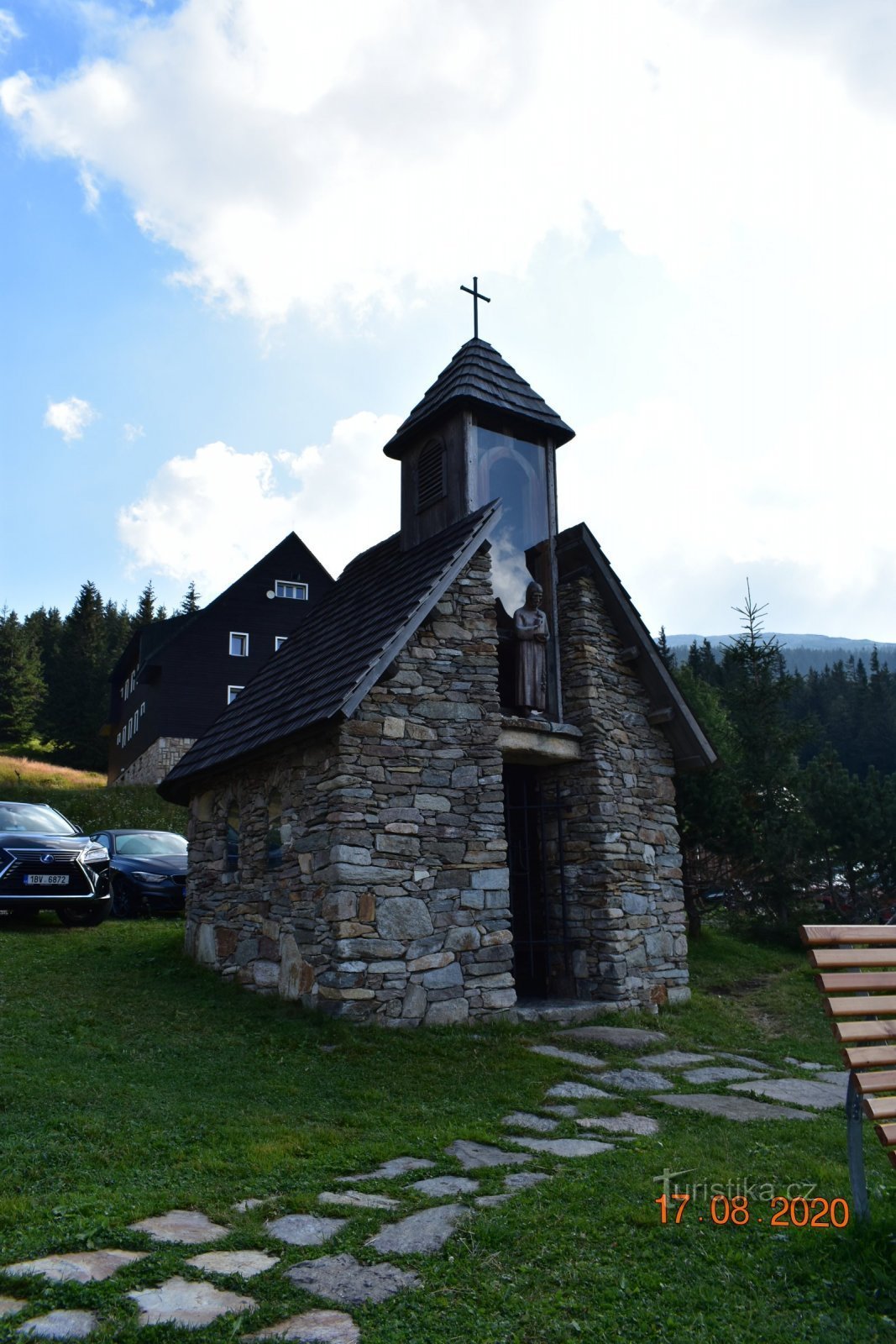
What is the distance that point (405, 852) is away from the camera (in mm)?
9523

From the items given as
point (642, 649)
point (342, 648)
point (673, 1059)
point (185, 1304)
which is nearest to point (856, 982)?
point (185, 1304)

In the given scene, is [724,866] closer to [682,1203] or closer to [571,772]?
[571,772]

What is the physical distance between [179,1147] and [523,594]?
7885mm

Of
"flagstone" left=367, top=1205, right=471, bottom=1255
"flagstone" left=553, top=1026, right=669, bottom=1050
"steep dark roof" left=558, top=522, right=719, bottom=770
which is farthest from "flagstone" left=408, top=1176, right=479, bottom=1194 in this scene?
"steep dark roof" left=558, top=522, right=719, bottom=770

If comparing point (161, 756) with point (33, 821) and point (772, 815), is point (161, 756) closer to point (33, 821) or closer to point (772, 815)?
point (33, 821)

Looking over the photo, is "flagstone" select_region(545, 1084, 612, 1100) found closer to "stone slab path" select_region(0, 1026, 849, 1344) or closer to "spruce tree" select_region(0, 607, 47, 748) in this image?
"stone slab path" select_region(0, 1026, 849, 1344)

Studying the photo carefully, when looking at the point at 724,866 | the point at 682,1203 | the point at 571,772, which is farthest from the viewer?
the point at 724,866

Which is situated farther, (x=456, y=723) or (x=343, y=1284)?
(x=456, y=723)

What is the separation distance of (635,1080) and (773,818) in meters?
9.91

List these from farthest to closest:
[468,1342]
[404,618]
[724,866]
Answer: [724,866] → [404,618] → [468,1342]

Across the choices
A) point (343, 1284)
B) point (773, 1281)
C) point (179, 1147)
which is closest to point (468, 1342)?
point (343, 1284)

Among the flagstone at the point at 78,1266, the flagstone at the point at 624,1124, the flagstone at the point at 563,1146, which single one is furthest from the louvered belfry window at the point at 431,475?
the flagstone at the point at 78,1266

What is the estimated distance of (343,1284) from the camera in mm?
3816

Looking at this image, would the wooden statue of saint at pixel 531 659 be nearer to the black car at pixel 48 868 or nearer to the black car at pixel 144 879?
the black car at pixel 48 868
